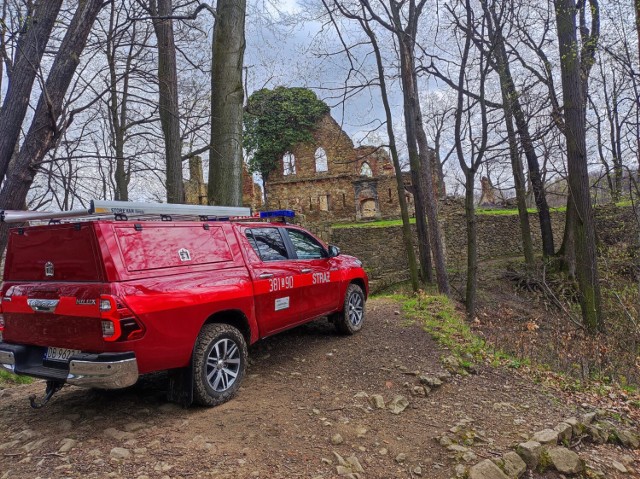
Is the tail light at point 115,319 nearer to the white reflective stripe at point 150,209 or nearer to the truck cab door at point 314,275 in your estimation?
the white reflective stripe at point 150,209

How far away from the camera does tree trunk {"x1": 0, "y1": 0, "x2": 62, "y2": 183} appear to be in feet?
19.1

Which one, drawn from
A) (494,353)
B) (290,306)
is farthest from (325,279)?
(494,353)

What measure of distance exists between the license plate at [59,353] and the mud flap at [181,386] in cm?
87

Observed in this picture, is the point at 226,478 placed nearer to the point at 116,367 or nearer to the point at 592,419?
the point at 116,367

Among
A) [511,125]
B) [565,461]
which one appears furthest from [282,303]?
[511,125]

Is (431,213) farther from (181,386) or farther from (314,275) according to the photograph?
(181,386)

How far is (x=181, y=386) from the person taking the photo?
3971 mm

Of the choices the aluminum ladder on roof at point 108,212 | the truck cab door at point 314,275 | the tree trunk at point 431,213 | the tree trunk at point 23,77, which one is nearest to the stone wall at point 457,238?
the tree trunk at point 431,213

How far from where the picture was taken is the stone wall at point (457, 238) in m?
15.9

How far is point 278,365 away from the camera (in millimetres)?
5410

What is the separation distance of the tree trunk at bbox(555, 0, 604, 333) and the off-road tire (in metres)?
8.42

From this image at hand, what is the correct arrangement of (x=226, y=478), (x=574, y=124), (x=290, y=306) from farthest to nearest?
(x=574, y=124) → (x=290, y=306) → (x=226, y=478)

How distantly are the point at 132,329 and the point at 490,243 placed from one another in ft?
75.0

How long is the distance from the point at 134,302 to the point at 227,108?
4933 mm
